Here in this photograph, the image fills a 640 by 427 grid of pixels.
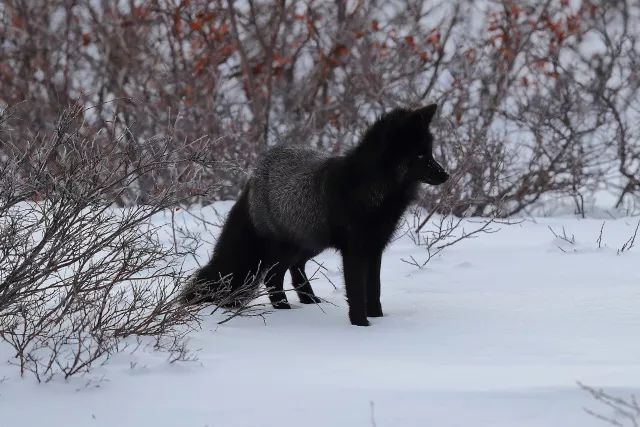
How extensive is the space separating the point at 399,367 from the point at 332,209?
167cm

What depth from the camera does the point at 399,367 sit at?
15.4 feet

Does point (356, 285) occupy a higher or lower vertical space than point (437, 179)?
lower

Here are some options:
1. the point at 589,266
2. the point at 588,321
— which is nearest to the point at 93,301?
the point at 588,321

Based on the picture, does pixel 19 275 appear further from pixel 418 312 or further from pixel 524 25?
pixel 524 25

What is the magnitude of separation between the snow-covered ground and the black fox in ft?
1.11

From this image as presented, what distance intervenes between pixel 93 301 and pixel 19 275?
40 cm

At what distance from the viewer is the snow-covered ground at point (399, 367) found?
396 cm

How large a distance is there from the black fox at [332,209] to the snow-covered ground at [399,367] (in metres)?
0.34

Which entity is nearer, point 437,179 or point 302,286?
point 437,179

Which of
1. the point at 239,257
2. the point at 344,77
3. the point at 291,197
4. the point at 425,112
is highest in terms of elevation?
the point at 344,77

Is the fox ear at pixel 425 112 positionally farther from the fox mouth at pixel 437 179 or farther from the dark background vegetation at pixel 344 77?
the dark background vegetation at pixel 344 77

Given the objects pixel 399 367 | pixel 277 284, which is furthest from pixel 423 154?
pixel 399 367

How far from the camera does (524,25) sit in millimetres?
13805

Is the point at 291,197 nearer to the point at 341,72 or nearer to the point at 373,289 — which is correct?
the point at 373,289
